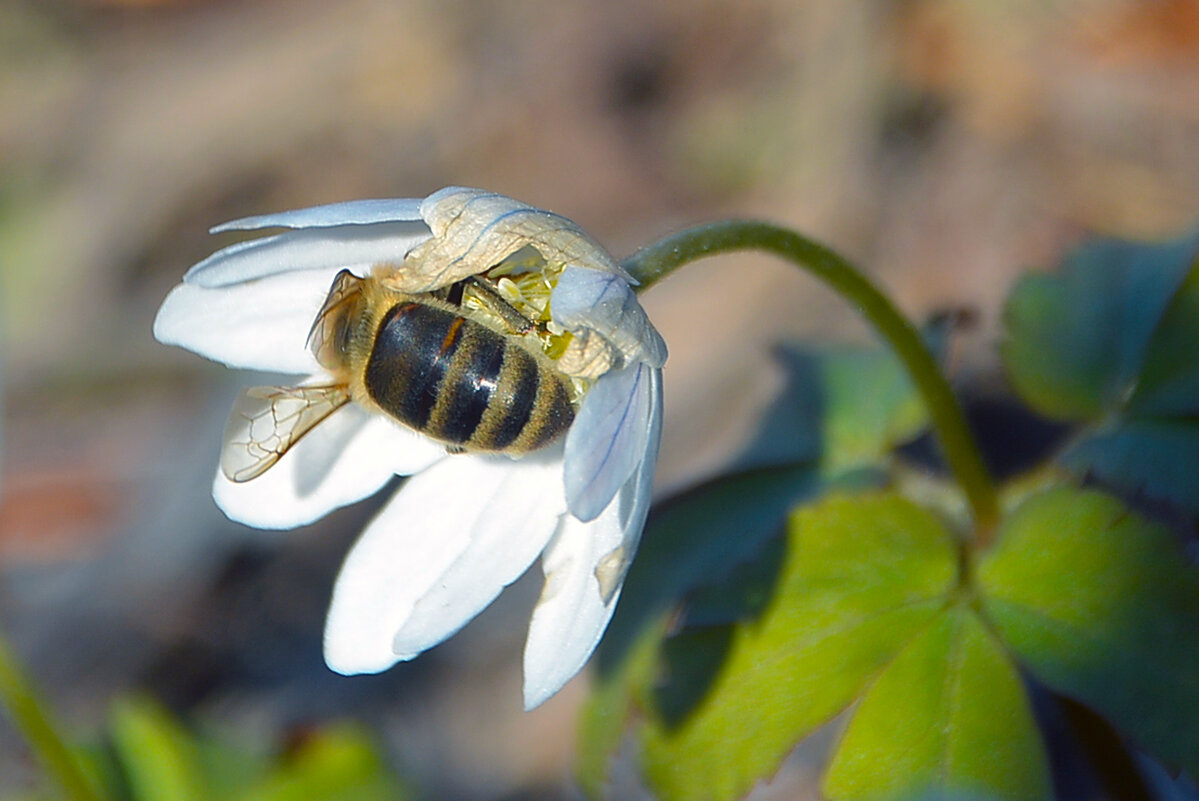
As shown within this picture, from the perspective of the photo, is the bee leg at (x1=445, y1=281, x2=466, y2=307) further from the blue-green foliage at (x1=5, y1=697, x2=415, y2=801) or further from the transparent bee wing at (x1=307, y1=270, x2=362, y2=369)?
the blue-green foliage at (x1=5, y1=697, x2=415, y2=801)

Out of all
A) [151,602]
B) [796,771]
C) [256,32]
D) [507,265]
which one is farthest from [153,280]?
[507,265]

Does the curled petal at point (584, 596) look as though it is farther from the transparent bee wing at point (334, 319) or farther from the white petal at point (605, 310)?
the transparent bee wing at point (334, 319)

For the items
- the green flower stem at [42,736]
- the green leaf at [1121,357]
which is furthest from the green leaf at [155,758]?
the green leaf at [1121,357]

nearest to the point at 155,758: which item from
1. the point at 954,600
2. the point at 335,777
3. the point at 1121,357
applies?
the point at 335,777

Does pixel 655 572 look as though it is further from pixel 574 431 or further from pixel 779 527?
pixel 574 431

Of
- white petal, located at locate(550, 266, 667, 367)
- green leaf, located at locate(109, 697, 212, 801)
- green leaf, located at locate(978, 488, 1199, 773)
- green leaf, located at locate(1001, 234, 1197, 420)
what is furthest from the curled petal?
green leaf, located at locate(109, 697, 212, 801)

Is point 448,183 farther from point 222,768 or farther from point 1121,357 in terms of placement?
point 1121,357

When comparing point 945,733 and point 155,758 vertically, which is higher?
point 945,733
